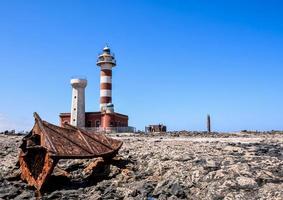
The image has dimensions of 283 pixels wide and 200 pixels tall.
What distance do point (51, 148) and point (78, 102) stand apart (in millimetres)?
33479

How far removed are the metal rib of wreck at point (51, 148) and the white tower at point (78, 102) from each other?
3067cm

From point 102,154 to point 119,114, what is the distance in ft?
106

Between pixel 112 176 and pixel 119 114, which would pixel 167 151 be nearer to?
pixel 112 176

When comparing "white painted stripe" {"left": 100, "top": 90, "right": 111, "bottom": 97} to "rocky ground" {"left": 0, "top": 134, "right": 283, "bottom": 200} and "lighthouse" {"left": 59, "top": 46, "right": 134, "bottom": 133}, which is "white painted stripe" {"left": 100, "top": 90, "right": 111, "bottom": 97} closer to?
"lighthouse" {"left": 59, "top": 46, "right": 134, "bottom": 133}

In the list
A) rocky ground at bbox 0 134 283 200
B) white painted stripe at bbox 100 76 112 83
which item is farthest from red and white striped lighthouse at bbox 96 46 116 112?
rocky ground at bbox 0 134 283 200

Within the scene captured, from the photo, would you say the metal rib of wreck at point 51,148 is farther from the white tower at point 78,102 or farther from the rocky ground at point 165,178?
the white tower at point 78,102

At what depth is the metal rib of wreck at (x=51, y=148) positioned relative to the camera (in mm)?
10688

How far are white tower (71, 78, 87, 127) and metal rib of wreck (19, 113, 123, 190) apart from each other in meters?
30.7

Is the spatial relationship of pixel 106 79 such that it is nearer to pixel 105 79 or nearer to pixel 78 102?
pixel 105 79


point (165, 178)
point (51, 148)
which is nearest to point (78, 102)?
point (51, 148)

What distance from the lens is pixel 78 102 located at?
43812mm

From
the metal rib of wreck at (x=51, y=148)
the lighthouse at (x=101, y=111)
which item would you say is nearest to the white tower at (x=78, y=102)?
the lighthouse at (x=101, y=111)

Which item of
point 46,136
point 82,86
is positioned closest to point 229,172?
point 46,136

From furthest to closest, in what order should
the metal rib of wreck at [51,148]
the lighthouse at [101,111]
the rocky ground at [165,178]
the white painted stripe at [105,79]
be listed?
the white painted stripe at [105,79] → the lighthouse at [101,111] → the metal rib of wreck at [51,148] → the rocky ground at [165,178]
